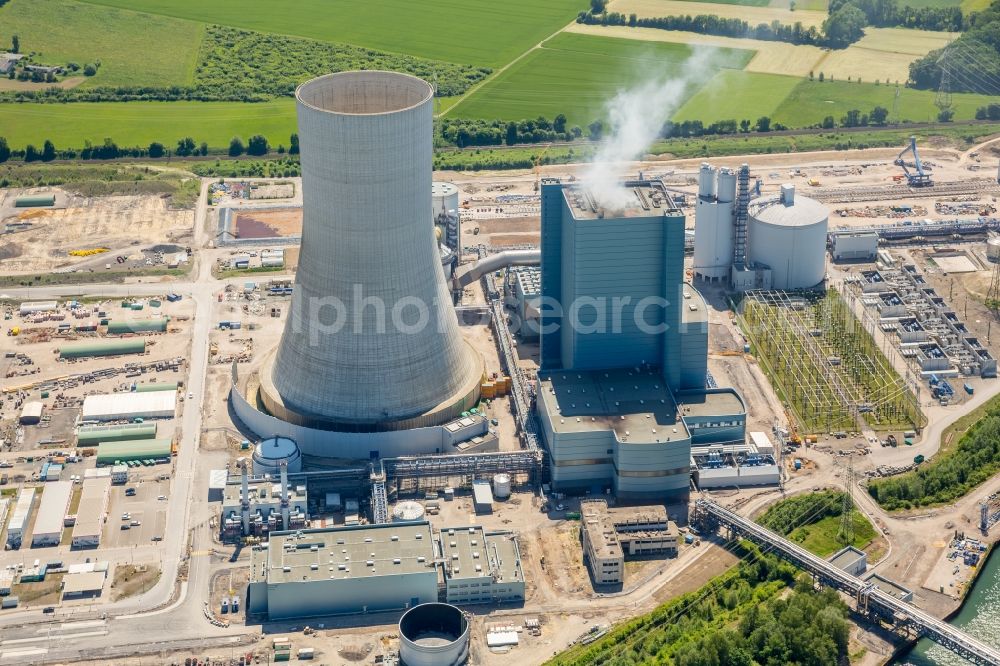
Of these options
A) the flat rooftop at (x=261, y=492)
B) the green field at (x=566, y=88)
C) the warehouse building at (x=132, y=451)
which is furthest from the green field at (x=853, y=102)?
the flat rooftop at (x=261, y=492)

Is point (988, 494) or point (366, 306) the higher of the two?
point (366, 306)

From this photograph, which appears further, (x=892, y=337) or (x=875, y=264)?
(x=875, y=264)

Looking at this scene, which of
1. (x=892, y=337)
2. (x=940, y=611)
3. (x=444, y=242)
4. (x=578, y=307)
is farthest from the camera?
(x=444, y=242)

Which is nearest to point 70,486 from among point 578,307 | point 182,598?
point 182,598

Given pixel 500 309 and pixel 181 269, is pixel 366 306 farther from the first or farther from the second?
pixel 181 269

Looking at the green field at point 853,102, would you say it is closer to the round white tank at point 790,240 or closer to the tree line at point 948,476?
the round white tank at point 790,240
